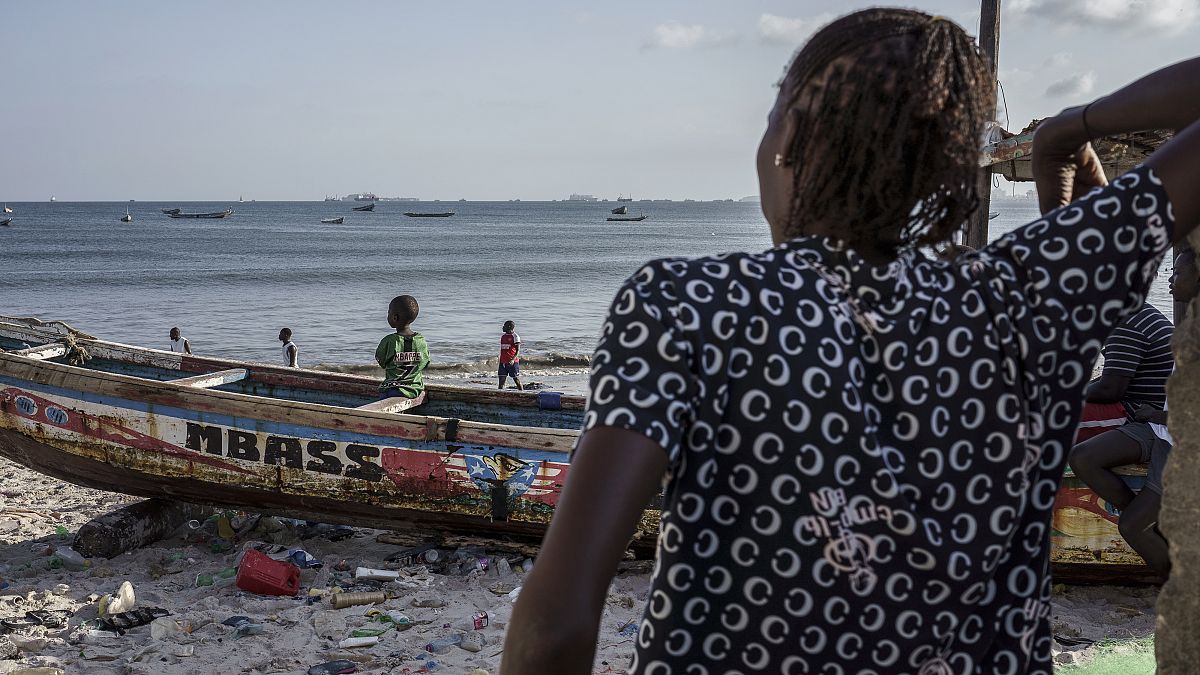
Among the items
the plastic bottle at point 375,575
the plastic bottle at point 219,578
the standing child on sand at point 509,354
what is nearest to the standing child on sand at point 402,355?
the plastic bottle at point 375,575

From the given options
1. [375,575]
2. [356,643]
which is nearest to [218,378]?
[375,575]

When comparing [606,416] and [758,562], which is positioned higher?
[606,416]

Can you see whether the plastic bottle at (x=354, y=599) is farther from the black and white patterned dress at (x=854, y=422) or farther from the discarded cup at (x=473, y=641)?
the black and white patterned dress at (x=854, y=422)

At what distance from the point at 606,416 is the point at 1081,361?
1.84ft

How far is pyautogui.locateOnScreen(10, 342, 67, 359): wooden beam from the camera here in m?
8.80

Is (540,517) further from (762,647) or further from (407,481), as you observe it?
(762,647)

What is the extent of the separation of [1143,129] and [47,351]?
975 centimetres

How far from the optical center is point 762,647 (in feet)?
3.15

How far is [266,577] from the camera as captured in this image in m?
5.74

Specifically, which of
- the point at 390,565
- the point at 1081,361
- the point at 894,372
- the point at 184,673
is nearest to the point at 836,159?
the point at 894,372

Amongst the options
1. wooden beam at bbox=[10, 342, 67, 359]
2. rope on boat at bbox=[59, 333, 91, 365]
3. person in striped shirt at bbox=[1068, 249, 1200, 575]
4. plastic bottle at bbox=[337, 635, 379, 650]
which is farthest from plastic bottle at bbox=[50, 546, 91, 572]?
person in striped shirt at bbox=[1068, 249, 1200, 575]

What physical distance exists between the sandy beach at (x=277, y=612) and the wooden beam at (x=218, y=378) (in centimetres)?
136

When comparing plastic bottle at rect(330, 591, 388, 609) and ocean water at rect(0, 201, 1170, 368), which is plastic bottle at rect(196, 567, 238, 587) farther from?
ocean water at rect(0, 201, 1170, 368)

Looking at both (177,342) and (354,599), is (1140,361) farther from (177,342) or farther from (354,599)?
(177,342)
